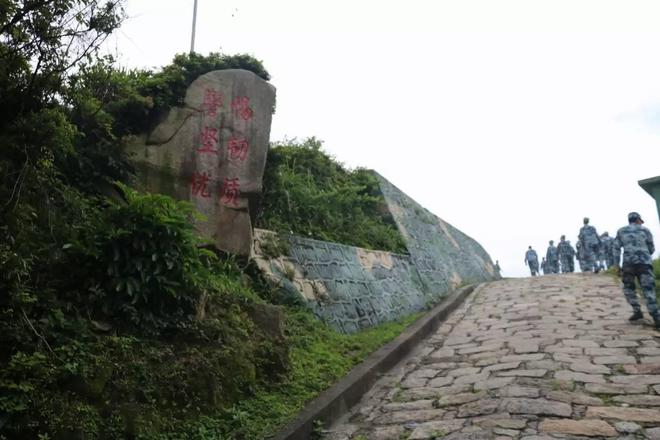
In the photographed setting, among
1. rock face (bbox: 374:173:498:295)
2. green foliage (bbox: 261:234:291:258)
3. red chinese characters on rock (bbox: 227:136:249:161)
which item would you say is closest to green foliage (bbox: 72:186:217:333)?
red chinese characters on rock (bbox: 227:136:249:161)

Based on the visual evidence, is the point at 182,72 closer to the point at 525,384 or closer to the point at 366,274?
the point at 366,274

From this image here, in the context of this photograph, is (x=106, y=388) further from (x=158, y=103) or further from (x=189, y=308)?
(x=158, y=103)

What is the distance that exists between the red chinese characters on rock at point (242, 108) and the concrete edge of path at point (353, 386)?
12.3 ft

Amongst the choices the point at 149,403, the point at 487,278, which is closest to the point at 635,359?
the point at 149,403

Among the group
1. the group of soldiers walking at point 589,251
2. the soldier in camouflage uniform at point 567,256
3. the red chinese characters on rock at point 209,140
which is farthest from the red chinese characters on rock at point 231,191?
the soldier in camouflage uniform at point 567,256

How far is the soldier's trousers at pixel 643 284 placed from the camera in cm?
769

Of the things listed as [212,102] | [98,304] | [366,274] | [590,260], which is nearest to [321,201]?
[366,274]

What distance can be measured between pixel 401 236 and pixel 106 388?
1046 centimetres

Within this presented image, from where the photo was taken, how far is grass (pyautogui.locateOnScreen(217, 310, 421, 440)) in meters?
3.99

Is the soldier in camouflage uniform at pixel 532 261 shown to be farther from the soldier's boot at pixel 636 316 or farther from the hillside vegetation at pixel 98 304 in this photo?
the hillside vegetation at pixel 98 304

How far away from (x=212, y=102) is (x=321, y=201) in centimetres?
417

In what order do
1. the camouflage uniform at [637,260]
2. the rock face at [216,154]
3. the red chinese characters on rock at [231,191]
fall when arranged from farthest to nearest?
the camouflage uniform at [637,260]
the red chinese characters on rock at [231,191]
the rock face at [216,154]

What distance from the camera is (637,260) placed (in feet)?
26.3

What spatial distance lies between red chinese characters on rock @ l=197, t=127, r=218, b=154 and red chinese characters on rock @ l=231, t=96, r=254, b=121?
44 centimetres
